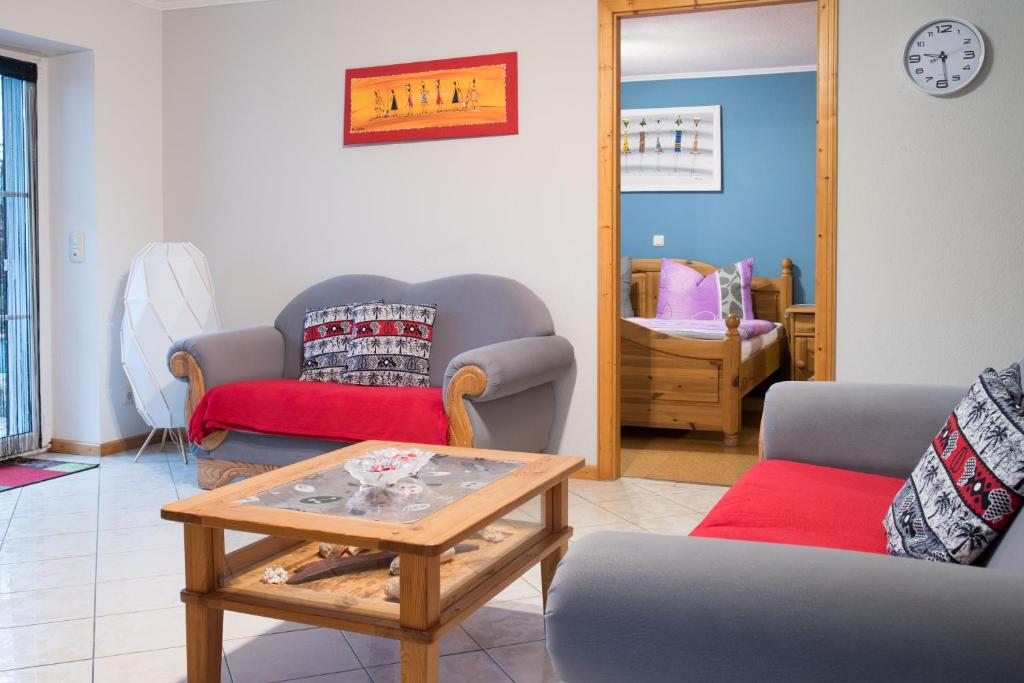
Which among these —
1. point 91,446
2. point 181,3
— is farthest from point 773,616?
point 181,3

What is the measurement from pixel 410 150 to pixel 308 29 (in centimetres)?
86

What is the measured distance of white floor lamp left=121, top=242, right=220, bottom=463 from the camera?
4.55 meters

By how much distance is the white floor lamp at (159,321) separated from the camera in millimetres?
4555

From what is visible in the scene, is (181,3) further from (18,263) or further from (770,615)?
(770,615)

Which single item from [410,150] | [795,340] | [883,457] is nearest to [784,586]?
[883,457]

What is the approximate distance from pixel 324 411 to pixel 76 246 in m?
1.96

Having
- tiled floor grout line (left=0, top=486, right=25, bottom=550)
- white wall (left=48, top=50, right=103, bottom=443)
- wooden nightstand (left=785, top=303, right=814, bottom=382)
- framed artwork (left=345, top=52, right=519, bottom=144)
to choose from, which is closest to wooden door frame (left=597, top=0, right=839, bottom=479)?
framed artwork (left=345, top=52, right=519, bottom=144)

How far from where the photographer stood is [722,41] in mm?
6410

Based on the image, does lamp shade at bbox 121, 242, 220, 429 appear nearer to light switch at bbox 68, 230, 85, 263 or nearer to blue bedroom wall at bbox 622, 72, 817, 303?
light switch at bbox 68, 230, 85, 263

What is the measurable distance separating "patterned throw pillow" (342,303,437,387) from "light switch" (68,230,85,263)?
164cm

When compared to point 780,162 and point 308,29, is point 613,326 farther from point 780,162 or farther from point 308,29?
point 780,162

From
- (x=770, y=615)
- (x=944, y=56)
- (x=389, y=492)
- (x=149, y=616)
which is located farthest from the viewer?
(x=944, y=56)

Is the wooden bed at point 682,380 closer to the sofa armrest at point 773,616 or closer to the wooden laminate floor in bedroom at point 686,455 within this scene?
the wooden laminate floor in bedroom at point 686,455

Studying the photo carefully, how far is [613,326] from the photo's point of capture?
170 inches
